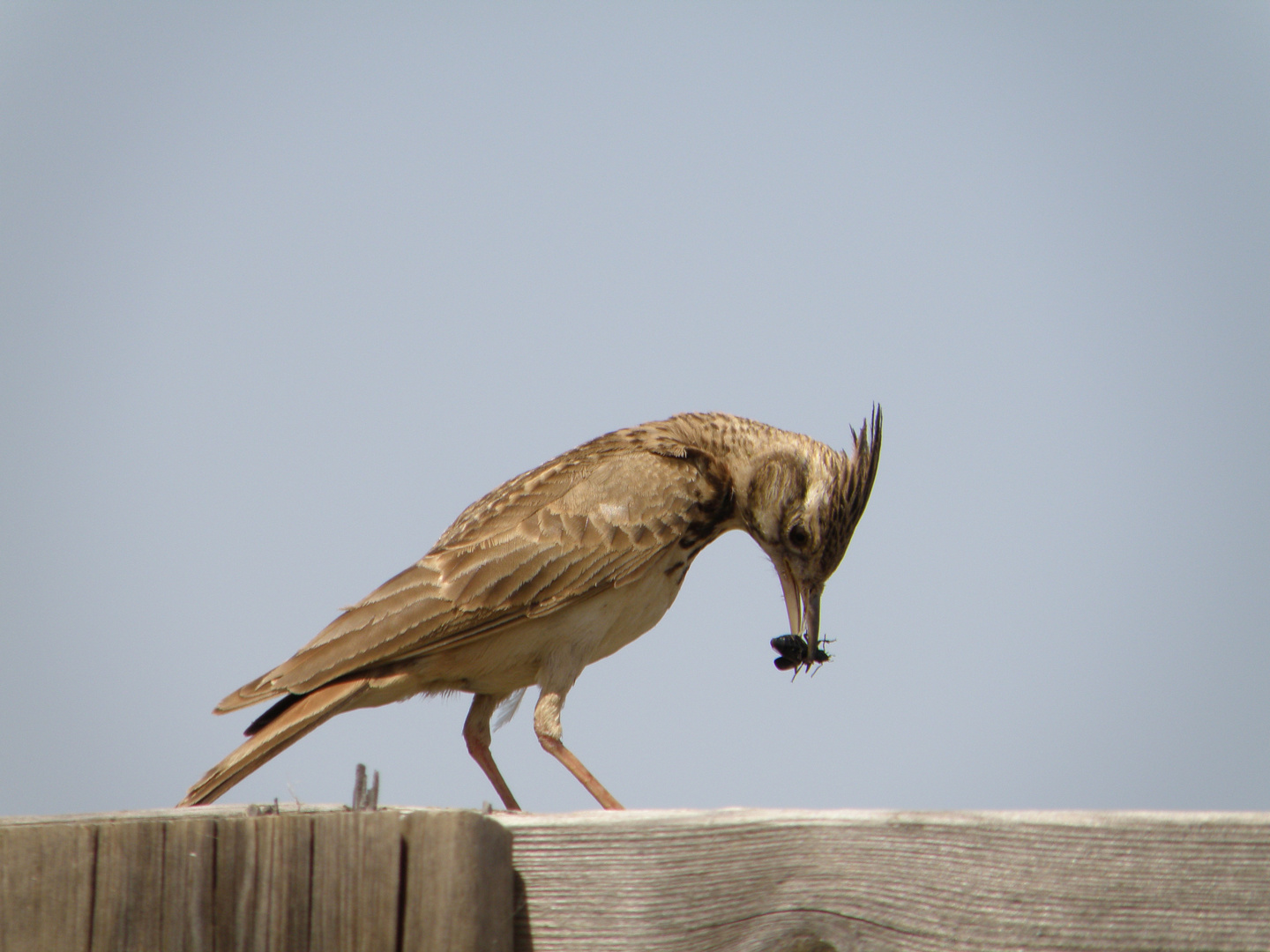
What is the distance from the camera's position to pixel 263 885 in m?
2.54

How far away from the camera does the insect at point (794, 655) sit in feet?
22.8

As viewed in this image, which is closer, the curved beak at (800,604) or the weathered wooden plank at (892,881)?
the weathered wooden plank at (892,881)

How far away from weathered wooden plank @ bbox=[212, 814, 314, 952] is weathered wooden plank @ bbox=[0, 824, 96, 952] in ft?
0.91

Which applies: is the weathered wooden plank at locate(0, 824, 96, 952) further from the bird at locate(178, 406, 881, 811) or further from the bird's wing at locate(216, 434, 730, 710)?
A: the bird's wing at locate(216, 434, 730, 710)

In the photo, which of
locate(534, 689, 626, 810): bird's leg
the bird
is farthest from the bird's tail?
locate(534, 689, 626, 810): bird's leg

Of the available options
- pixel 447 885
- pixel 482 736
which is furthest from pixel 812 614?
pixel 447 885

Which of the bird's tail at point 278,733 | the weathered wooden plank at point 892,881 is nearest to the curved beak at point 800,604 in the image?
the bird's tail at point 278,733

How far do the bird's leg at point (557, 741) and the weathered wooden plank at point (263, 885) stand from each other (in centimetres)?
366

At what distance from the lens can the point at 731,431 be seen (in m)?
7.57

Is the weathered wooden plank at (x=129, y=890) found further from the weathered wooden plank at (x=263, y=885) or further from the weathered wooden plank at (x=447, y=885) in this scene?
the weathered wooden plank at (x=447, y=885)

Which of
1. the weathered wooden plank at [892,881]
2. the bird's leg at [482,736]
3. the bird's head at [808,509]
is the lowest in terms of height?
the weathered wooden plank at [892,881]

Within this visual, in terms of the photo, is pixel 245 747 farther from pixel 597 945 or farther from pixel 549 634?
pixel 597 945

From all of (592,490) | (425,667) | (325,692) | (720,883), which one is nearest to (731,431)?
(592,490)

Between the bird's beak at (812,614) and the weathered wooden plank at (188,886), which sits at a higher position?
the bird's beak at (812,614)
